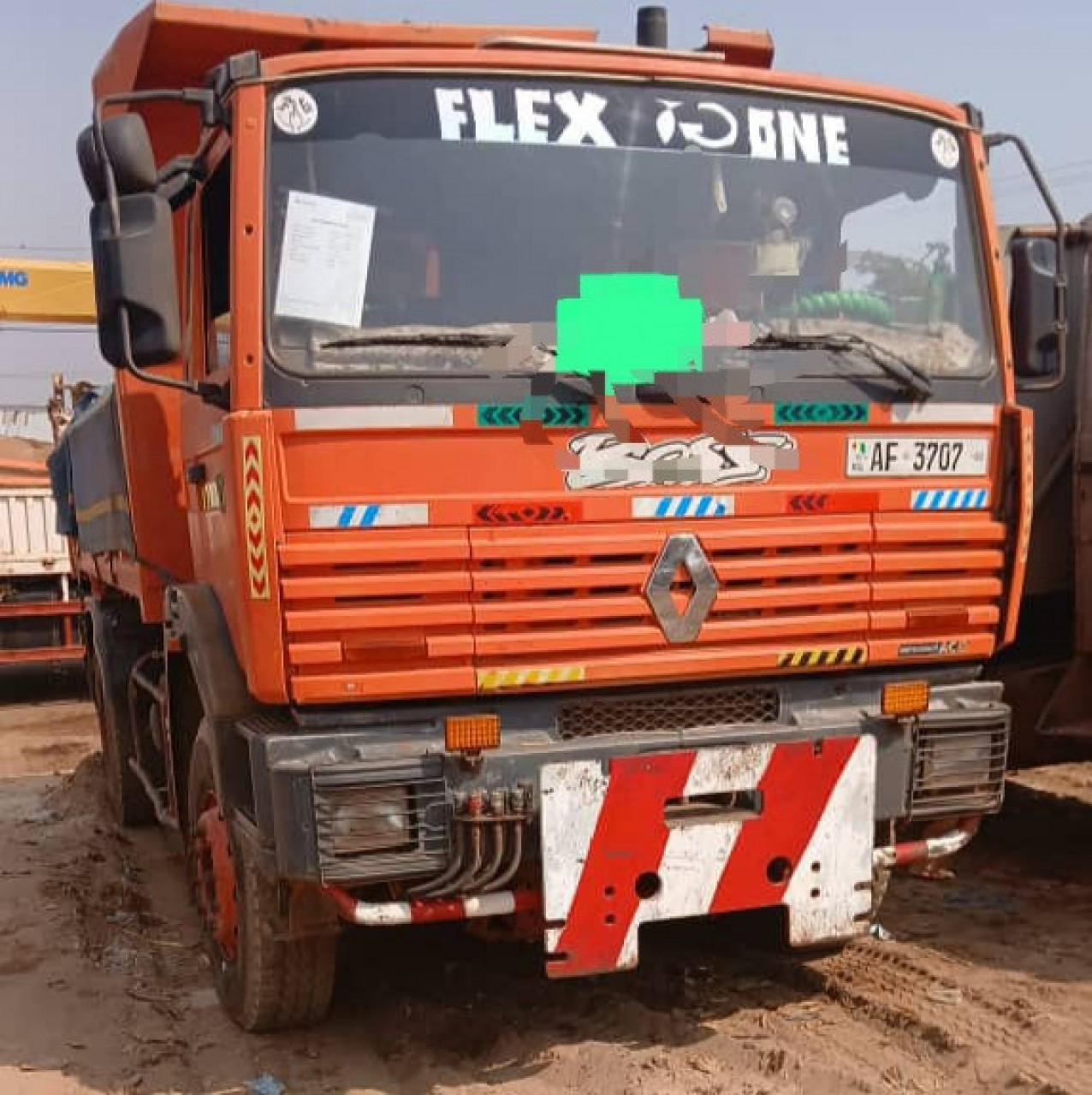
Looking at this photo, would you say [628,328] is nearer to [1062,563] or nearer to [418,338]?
[418,338]

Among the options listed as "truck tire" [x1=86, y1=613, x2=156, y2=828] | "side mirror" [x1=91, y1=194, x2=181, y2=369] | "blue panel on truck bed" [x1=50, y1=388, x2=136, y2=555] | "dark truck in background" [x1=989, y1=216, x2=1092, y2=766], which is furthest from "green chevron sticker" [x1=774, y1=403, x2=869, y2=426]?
"truck tire" [x1=86, y1=613, x2=156, y2=828]

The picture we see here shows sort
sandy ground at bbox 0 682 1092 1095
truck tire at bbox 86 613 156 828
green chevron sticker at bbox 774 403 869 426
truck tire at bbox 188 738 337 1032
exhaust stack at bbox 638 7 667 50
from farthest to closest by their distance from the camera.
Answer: truck tire at bbox 86 613 156 828
exhaust stack at bbox 638 7 667 50
truck tire at bbox 188 738 337 1032
sandy ground at bbox 0 682 1092 1095
green chevron sticker at bbox 774 403 869 426

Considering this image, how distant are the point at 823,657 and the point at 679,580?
51 cm

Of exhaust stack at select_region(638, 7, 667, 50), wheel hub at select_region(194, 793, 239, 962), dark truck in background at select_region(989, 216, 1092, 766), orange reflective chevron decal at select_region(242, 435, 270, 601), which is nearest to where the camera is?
orange reflective chevron decal at select_region(242, 435, 270, 601)

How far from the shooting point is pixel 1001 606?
397 centimetres

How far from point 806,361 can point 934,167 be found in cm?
81

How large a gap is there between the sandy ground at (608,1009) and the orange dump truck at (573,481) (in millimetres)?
347

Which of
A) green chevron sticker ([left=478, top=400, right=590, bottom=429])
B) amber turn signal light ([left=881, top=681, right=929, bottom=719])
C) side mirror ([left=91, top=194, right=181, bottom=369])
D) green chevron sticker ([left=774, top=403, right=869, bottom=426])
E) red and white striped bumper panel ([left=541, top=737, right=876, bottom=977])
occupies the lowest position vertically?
red and white striped bumper panel ([left=541, top=737, right=876, bottom=977])

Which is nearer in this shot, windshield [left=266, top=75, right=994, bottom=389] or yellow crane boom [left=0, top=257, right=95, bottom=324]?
windshield [left=266, top=75, right=994, bottom=389]

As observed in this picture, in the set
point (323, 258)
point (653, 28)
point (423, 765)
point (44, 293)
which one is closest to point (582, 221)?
point (323, 258)

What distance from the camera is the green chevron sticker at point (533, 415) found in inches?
135

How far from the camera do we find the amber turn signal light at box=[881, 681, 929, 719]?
380 cm

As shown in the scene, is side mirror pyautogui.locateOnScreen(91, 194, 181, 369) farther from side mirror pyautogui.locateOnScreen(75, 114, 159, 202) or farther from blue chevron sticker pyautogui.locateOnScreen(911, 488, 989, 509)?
blue chevron sticker pyautogui.locateOnScreen(911, 488, 989, 509)

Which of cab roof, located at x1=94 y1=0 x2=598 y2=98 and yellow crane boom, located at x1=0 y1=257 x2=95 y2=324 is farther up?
cab roof, located at x1=94 y1=0 x2=598 y2=98
